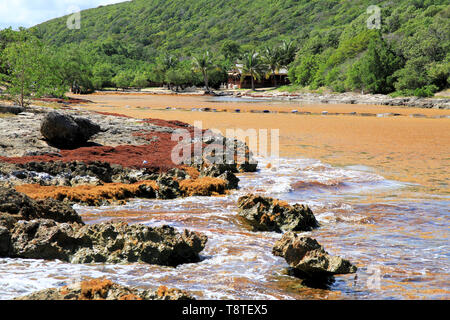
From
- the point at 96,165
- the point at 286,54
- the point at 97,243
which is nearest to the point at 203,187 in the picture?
the point at 96,165

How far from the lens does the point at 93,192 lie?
1112 centimetres

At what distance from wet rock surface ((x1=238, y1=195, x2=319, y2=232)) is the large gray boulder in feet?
31.7

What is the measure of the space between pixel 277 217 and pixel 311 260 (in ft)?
10.2

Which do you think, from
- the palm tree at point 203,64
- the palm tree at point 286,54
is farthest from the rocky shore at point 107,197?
the palm tree at point 286,54

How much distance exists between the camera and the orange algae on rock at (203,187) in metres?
12.2

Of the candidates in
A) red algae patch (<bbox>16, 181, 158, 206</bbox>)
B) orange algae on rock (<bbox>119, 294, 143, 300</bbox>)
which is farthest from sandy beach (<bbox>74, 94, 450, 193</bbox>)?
orange algae on rock (<bbox>119, 294, 143, 300</bbox>)

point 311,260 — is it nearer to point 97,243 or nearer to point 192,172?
point 97,243

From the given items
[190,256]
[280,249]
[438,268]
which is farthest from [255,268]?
[438,268]

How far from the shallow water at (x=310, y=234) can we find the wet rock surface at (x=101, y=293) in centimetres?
76

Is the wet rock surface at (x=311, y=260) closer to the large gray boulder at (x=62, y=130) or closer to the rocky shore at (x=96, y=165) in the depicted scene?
the rocky shore at (x=96, y=165)

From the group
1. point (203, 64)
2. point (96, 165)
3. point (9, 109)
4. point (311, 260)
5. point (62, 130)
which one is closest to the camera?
point (311, 260)

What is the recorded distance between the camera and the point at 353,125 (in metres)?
34.1

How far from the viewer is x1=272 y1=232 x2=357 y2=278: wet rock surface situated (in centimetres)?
625
